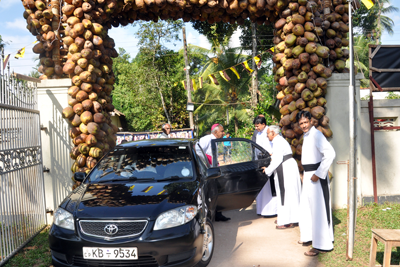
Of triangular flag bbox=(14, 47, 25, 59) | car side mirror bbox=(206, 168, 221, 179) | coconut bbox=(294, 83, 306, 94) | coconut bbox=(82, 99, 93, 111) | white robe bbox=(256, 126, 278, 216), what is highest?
triangular flag bbox=(14, 47, 25, 59)

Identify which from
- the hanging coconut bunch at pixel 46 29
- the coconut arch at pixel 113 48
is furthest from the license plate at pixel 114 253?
the hanging coconut bunch at pixel 46 29

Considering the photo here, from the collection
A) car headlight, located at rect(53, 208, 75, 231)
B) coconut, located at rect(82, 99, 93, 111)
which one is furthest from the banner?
car headlight, located at rect(53, 208, 75, 231)

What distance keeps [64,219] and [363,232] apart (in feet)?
15.6

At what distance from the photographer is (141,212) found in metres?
3.73

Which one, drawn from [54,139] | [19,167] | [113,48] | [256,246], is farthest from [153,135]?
[256,246]

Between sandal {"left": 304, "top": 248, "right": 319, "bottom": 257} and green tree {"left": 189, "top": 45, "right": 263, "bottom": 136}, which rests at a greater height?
green tree {"left": 189, "top": 45, "right": 263, "bottom": 136}

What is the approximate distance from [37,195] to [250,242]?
393 centimetres

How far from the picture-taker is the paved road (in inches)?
184

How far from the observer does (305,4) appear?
6.85 metres

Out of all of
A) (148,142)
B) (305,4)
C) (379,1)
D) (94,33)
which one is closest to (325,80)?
(305,4)

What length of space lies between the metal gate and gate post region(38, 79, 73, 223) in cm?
23

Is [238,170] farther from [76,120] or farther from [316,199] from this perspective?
[76,120]

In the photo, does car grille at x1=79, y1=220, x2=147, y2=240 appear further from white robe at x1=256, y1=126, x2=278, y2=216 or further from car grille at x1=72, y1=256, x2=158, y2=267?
white robe at x1=256, y1=126, x2=278, y2=216

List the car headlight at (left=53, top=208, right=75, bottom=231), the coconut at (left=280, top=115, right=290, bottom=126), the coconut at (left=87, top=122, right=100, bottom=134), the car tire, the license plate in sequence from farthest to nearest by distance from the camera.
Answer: the coconut at (left=280, top=115, right=290, bottom=126) → the coconut at (left=87, top=122, right=100, bottom=134) → the car tire → the car headlight at (left=53, top=208, right=75, bottom=231) → the license plate
